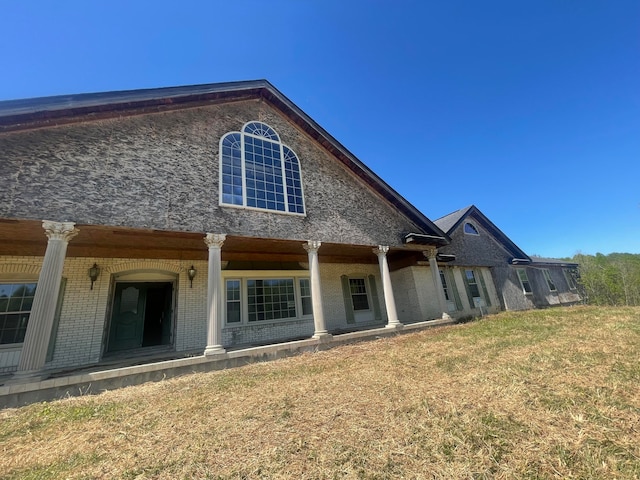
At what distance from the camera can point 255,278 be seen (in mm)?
10445

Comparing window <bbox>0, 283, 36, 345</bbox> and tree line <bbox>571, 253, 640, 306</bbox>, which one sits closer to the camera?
window <bbox>0, 283, 36, 345</bbox>

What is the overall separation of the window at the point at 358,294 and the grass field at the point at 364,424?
6.56 meters

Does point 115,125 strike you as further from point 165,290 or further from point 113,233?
point 165,290

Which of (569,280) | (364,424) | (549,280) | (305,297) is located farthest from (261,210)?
(569,280)

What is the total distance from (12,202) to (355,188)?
32.0 feet

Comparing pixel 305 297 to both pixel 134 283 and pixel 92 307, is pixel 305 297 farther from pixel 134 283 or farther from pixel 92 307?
pixel 92 307

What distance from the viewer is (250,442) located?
2.94 metres

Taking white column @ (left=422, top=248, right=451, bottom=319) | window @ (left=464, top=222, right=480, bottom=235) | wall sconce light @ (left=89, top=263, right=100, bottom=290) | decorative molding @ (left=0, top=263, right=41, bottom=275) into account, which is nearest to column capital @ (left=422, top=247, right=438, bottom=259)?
white column @ (left=422, top=248, right=451, bottom=319)

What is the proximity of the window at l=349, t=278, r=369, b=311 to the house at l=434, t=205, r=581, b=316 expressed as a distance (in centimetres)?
474

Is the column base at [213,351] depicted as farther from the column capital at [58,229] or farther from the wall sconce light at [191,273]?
the column capital at [58,229]

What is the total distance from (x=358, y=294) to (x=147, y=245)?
8.70 meters

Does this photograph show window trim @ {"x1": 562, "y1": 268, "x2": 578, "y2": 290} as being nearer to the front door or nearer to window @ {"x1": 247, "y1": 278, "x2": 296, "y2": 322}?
window @ {"x1": 247, "y1": 278, "x2": 296, "y2": 322}

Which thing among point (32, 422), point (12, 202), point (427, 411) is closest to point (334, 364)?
point (427, 411)

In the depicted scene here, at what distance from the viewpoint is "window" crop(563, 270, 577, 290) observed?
68.5 feet
